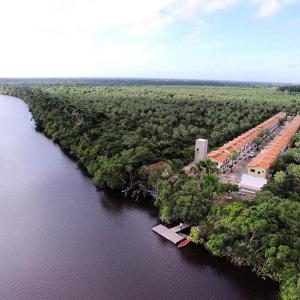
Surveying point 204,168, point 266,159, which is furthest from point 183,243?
point 266,159

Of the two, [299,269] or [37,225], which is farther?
[37,225]

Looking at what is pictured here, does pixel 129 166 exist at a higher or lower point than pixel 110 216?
higher

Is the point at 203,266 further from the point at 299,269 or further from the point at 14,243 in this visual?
the point at 14,243

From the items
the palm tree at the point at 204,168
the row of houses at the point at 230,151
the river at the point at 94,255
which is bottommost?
the river at the point at 94,255

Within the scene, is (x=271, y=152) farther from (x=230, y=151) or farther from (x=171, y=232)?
(x=171, y=232)

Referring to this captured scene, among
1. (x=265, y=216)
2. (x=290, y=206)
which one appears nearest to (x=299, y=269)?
(x=265, y=216)

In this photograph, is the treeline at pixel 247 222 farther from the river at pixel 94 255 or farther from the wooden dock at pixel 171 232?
the river at pixel 94 255

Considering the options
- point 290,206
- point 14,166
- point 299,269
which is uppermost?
point 290,206

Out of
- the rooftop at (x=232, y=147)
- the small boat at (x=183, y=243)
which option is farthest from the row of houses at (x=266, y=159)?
the small boat at (x=183, y=243)
